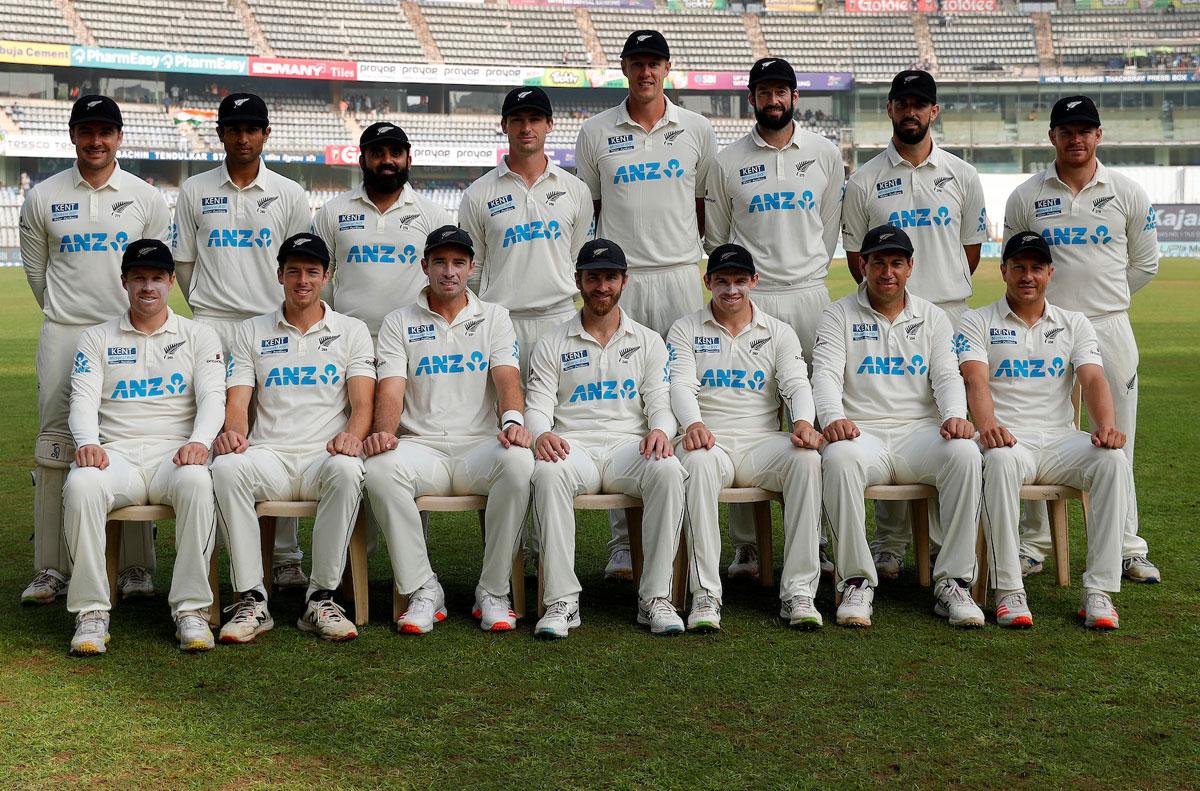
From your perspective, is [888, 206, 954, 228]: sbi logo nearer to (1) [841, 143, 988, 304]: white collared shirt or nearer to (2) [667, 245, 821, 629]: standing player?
(1) [841, 143, 988, 304]: white collared shirt

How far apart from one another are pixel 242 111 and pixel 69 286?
109 centimetres

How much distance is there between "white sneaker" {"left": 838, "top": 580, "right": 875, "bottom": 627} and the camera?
4.59 m

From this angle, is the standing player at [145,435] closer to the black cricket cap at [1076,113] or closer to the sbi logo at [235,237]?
the sbi logo at [235,237]

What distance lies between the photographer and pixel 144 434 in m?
4.85

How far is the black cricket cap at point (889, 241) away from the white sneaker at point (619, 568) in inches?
69.7

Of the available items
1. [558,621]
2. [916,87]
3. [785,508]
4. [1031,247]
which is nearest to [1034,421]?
[1031,247]

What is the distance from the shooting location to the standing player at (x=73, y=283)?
17.0 ft

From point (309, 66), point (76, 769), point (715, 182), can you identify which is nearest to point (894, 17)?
point (309, 66)

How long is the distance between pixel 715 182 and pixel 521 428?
1732mm

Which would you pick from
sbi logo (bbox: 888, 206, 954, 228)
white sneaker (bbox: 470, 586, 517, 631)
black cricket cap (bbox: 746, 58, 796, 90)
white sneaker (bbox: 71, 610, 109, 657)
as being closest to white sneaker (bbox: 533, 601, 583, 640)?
white sneaker (bbox: 470, 586, 517, 631)

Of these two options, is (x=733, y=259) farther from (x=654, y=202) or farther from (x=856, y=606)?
(x=856, y=606)

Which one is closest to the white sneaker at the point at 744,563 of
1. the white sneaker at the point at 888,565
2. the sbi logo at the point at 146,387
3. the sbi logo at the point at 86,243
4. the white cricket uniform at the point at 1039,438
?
the white sneaker at the point at 888,565

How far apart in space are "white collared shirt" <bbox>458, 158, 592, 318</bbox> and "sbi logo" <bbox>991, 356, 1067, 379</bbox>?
198 centimetres

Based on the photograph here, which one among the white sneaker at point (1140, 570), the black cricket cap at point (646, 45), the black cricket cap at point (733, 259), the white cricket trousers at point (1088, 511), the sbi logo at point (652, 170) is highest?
the black cricket cap at point (646, 45)
